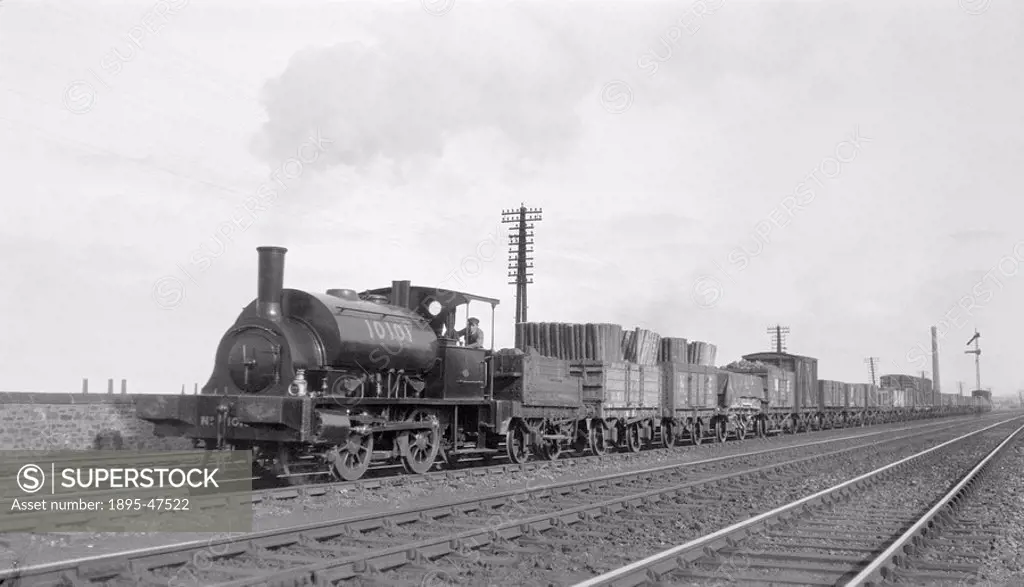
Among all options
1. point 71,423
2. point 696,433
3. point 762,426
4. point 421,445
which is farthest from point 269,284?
point 762,426

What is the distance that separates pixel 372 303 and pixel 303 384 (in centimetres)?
239

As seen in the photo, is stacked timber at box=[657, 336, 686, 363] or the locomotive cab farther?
stacked timber at box=[657, 336, 686, 363]

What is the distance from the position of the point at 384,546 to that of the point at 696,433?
742 inches

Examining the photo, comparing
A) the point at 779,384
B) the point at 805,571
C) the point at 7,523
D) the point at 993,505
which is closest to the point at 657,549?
the point at 805,571

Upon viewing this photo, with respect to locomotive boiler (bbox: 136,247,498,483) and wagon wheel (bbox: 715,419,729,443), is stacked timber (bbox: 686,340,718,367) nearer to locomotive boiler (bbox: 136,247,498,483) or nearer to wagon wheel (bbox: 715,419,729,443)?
wagon wheel (bbox: 715,419,729,443)

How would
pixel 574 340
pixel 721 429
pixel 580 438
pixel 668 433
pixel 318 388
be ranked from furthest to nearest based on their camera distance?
pixel 721 429 < pixel 668 433 < pixel 574 340 < pixel 580 438 < pixel 318 388

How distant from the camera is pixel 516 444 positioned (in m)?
16.3

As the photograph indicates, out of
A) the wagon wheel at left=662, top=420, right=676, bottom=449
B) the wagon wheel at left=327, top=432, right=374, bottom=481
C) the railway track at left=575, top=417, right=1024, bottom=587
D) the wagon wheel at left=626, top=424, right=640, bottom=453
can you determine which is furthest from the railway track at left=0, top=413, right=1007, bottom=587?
A: the wagon wheel at left=662, top=420, right=676, bottom=449

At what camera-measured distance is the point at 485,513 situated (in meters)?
9.62

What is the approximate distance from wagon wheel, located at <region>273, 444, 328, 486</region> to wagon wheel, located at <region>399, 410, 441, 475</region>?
129 cm

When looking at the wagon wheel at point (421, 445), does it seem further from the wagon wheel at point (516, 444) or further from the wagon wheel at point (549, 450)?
the wagon wheel at point (549, 450)

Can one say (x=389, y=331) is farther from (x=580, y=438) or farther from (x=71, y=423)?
(x=580, y=438)

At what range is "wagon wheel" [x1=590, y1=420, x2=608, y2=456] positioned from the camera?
63.6 feet

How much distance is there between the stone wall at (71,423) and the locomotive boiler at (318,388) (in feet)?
10.8
